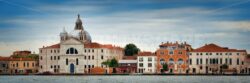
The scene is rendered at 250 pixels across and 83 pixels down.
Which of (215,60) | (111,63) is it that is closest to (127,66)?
(111,63)

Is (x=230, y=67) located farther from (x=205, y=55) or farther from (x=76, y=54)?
(x=76, y=54)

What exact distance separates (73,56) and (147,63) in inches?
429

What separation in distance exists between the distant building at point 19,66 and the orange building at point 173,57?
1949cm

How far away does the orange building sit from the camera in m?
96.8

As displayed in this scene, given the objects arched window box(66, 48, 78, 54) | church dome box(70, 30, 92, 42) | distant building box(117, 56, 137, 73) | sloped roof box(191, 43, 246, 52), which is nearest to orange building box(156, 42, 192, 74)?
sloped roof box(191, 43, 246, 52)

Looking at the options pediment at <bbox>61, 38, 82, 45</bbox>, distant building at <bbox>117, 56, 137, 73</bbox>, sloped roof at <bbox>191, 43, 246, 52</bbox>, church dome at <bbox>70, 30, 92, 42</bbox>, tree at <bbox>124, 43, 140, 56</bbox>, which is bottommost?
distant building at <bbox>117, 56, 137, 73</bbox>

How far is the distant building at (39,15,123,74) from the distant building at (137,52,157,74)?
17.2 feet

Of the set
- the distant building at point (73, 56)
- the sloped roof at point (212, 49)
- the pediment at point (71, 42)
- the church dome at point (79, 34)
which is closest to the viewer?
the sloped roof at point (212, 49)

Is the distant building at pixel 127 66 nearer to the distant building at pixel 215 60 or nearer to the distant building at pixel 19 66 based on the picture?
the distant building at pixel 215 60

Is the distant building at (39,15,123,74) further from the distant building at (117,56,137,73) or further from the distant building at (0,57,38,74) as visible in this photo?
the distant building at (0,57,38,74)

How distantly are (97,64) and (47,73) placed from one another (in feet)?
24.6

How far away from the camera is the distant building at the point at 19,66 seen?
106m

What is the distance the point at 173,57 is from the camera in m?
97.6

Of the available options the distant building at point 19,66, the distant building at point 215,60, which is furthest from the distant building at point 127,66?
the distant building at point 19,66
